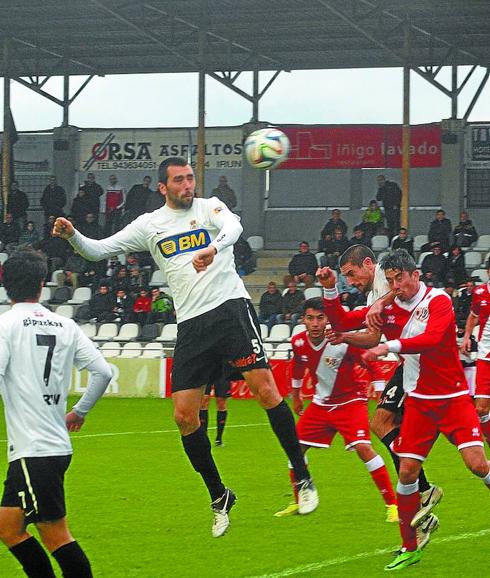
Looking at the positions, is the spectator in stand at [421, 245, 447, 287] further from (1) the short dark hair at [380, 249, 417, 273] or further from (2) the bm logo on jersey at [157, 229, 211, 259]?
(1) the short dark hair at [380, 249, 417, 273]

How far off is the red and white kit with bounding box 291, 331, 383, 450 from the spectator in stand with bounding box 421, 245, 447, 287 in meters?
14.5

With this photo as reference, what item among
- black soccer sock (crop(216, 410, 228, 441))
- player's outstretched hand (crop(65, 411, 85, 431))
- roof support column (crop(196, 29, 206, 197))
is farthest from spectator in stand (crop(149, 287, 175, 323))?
player's outstretched hand (crop(65, 411, 85, 431))

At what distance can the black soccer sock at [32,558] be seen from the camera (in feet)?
19.7

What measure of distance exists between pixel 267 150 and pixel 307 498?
205 inches

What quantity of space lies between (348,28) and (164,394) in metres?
11.6

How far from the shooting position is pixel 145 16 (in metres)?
30.3

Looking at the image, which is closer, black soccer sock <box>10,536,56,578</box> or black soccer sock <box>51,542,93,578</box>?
black soccer sock <box>51,542,93,578</box>

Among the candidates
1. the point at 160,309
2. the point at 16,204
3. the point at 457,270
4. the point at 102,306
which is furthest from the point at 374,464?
the point at 16,204

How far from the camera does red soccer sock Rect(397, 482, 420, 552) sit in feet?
26.0

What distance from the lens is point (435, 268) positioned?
24750 mm

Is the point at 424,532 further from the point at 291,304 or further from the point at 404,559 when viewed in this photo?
the point at 291,304

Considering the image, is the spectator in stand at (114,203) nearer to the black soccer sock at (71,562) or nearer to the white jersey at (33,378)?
the white jersey at (33,378)

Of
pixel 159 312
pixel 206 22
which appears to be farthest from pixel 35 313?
pixel 206 22

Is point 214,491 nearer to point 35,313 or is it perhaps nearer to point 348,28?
point 35,313
